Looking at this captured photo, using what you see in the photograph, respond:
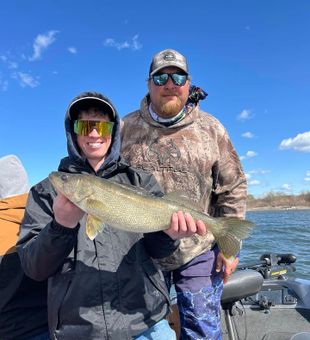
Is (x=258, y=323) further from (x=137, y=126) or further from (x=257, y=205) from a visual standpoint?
(x=257, y=205)

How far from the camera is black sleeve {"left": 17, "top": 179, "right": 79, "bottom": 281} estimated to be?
2912mm

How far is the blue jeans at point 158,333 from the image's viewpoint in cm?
321

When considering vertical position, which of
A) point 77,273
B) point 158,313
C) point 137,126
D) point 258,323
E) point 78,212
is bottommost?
point 258,323

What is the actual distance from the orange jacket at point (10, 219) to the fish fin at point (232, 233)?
6.06 feet

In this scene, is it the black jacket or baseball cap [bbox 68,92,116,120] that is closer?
the black jacket

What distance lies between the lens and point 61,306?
304 centimetres

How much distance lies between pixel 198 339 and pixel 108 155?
2179 mm

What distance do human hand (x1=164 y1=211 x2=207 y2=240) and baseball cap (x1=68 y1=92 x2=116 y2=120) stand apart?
44.1 inches

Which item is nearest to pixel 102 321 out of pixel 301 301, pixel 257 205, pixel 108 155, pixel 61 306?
pixel 61 306

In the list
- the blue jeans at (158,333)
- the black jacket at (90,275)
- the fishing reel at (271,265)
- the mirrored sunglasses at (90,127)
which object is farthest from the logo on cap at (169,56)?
the fishing reel at (271,265)

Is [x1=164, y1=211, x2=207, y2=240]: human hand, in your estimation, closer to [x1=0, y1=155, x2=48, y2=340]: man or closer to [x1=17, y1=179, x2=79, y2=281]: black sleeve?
[x1=17, y1=179, x2=79, y2=281]: black sleeve

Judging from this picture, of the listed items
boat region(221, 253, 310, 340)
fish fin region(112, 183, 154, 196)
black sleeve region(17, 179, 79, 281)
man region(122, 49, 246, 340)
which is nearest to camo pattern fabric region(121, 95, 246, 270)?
man region(122, 49, 246, 340)

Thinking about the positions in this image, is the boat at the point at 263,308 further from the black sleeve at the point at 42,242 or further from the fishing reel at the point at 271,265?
the black sleeve at the point at 42,242

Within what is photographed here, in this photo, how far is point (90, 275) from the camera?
307 cm
